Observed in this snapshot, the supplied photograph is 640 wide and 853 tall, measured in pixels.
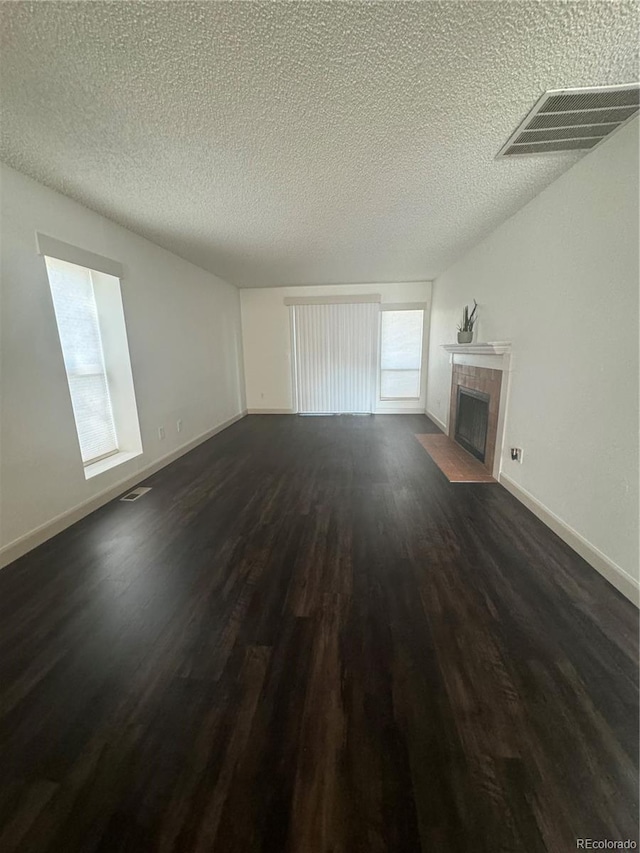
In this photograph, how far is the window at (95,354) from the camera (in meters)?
2.54

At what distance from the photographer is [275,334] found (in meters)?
6.00

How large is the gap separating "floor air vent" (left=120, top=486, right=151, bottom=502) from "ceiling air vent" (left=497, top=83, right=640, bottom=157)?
3706 mm

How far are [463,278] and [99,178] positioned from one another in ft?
12.6

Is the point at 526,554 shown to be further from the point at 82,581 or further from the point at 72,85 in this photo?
the point at 72,85

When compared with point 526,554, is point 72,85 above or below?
above

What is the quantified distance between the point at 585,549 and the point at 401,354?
14.8ft

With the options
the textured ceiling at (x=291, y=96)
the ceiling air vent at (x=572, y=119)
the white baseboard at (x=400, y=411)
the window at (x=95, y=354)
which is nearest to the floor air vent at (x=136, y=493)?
the window at (x=95, y=354)

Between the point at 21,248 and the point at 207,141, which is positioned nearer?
the point at 207,141

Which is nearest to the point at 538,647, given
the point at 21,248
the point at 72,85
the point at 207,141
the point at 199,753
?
the point at 199,753

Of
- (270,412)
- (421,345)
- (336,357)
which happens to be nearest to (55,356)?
(270,412)

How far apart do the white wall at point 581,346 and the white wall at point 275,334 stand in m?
2.79

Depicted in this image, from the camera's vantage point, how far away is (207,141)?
173 cm

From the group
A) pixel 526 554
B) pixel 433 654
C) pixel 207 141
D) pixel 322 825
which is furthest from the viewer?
pixel 526 554

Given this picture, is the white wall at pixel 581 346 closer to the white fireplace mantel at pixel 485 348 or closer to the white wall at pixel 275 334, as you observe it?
the white fireplace mantel at pixel 485 348
